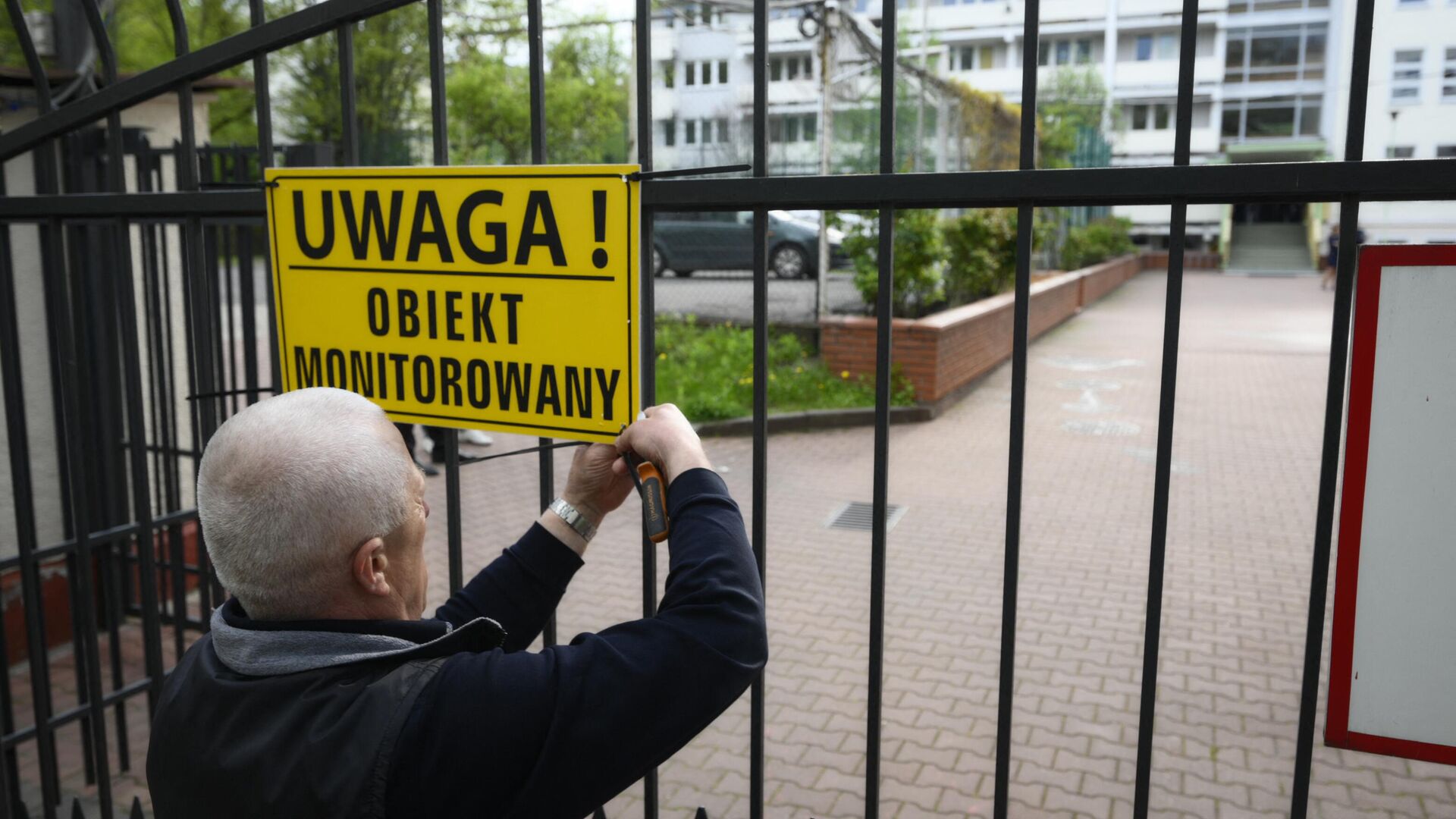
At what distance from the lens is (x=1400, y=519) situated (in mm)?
1542

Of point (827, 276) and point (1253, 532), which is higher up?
point (827, 276)

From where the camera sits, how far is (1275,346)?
59.6 feet

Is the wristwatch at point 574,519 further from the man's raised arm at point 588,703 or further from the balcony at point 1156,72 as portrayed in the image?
the balcony at point 1156,72

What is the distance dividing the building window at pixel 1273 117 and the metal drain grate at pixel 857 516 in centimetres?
4061

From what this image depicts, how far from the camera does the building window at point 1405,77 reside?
5.49m

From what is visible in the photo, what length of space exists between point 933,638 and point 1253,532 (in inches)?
127

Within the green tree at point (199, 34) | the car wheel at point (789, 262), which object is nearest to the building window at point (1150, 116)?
the car wheel at point (789, 262)

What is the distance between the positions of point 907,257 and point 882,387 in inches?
449

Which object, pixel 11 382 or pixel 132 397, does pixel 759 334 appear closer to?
pixel 132 397

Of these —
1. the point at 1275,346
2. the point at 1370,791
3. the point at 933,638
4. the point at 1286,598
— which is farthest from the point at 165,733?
the point at 1275,346

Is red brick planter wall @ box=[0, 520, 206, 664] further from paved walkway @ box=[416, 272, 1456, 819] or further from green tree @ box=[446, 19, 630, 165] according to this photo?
green tree @ box=[446, 19, 630, 165]

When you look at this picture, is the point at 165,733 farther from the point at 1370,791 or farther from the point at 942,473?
the point at 942,473

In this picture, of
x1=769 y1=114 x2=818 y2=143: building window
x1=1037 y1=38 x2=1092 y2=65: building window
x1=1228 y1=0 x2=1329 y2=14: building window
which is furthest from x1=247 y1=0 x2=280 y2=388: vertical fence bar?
x1=1037 y1=38 x2=1092 y2=65: building window

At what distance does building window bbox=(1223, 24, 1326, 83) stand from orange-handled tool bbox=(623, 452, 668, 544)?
47.0 meters
